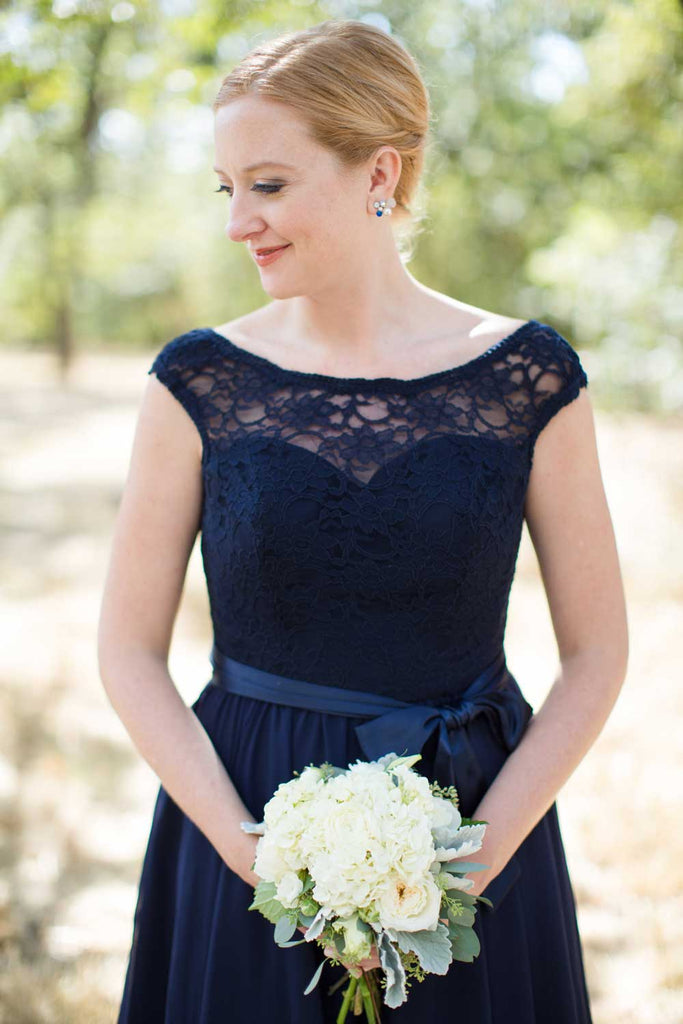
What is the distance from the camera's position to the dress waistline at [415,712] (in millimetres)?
1737

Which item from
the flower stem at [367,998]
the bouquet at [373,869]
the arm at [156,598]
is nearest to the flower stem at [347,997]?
the flower stem at [367,998]

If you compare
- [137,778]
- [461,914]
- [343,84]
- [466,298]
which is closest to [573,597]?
[461,914]

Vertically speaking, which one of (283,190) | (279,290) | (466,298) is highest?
(466,298)

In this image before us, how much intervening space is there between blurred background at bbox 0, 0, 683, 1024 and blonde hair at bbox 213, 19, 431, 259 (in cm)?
33

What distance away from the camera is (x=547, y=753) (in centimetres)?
178

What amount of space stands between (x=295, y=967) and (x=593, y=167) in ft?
44.1

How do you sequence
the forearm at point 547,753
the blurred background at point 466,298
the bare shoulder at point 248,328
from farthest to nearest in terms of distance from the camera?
the blurred background at point 466,298 → the bare shoulder at point 248,328 → the forearm at point 547,753

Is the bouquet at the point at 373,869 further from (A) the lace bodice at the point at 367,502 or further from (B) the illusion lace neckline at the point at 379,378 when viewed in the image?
(B) the illusion lace neckline at the point at 379,378

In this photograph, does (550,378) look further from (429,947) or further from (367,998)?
(367,998)

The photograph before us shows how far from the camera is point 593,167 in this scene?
43.5ft

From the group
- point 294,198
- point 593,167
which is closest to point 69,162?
point 593,167

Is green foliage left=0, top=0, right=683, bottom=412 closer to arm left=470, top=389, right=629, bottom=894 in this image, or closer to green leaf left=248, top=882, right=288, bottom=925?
arm left=470, top=389, right=629, bottom=894

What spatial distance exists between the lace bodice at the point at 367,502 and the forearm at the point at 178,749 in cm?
17

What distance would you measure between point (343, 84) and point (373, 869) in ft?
4.48
